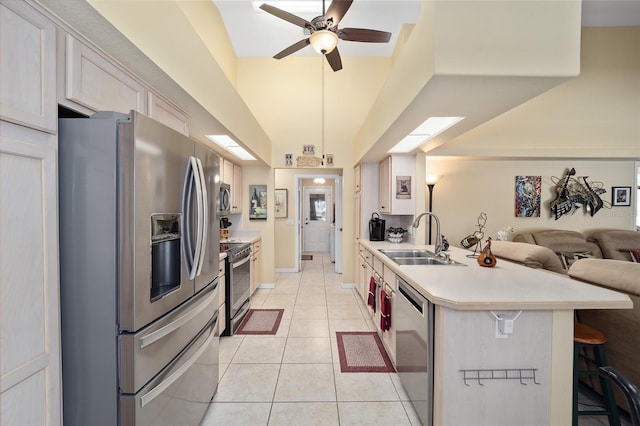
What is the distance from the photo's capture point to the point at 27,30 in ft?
2.99

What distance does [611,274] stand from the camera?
1.81 metres

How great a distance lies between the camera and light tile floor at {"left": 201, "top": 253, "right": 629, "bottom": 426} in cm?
181

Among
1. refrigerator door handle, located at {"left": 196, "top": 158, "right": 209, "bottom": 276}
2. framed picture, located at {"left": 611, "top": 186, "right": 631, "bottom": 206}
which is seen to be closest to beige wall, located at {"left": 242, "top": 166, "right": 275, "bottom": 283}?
refrigerator door handle, located at {"left": 196, "top": 158, "right": 209, "bottom": 276}

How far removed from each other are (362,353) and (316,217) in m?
5.81

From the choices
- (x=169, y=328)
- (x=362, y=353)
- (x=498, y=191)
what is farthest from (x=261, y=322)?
(x=498, y=191)

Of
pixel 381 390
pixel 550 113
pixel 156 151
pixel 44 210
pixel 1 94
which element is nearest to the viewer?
pixel 1 94

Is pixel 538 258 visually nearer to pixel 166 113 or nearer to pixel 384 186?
pixel 384 186

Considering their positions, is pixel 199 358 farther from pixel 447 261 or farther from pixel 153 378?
pixel 447 261

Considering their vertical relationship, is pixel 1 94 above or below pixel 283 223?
above

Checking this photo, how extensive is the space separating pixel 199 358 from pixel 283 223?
4.51m

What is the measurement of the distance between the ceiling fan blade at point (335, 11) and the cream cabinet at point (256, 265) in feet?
9.93

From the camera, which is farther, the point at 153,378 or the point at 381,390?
the point at 381,390

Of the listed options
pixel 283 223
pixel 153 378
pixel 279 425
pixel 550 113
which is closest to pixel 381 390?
pixel 279 425

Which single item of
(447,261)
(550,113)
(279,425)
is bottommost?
(279,425)
